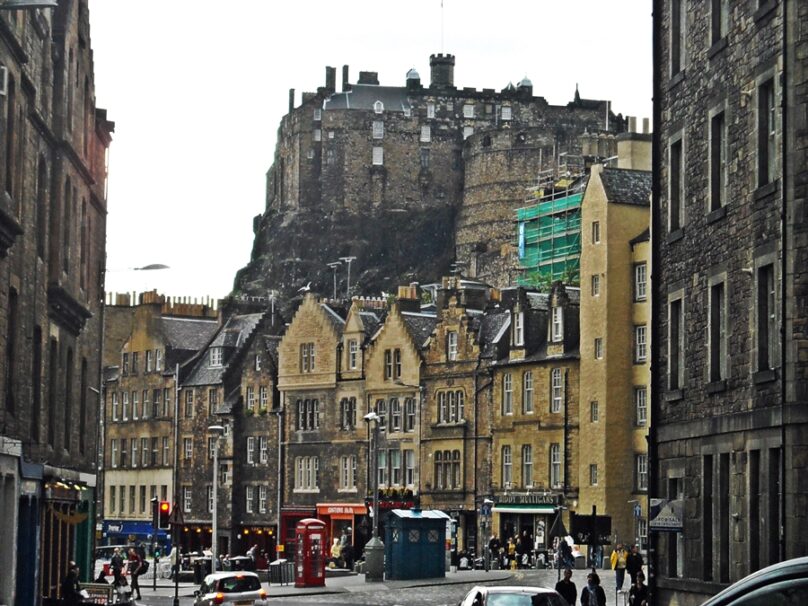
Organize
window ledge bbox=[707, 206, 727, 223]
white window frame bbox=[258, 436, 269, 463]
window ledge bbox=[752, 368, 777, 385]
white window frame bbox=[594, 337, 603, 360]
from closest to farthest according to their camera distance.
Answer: window ledge bbox=[752, 368, 777, 385]
window ledge bbox=[707, 206, 727, 223]
white window frame bbox=[594, 337, 603, 360]
white window frame bbox=[258, 436, 269, 463]

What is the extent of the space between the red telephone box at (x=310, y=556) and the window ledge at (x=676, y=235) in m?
26.0

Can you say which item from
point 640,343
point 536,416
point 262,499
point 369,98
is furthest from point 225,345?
point 369,98

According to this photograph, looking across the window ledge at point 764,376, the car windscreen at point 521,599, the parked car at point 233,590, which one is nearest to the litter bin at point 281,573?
the parked car at point 233,590

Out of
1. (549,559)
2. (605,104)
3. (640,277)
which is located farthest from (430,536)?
(605,104)

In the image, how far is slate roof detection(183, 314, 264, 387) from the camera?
104 meters

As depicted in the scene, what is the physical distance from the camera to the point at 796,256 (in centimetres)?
2677

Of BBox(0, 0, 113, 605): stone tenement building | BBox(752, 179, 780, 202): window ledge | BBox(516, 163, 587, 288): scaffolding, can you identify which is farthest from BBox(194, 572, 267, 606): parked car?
BBox(516, 163, 587, 288): scaffolding

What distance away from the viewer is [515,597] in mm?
26203

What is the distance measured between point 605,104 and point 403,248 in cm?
2214

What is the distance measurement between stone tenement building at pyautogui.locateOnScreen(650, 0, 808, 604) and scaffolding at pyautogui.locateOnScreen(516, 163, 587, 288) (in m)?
69.5

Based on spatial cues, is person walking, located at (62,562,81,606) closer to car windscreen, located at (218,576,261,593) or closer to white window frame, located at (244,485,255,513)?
car windscreen, located at (218,576,261,593)

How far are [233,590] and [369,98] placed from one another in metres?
133

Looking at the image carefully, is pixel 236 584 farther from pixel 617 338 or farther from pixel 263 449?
pixel 263 449

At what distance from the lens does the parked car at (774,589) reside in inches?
316
